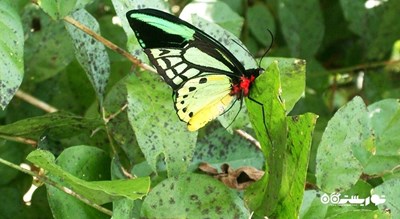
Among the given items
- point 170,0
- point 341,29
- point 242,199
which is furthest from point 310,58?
point 242,199

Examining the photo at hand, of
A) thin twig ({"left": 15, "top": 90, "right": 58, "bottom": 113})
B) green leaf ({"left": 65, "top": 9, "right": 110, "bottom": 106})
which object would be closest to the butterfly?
green leaf ({"left": 65, "top": 9, "right": 110, "bottom": 106})

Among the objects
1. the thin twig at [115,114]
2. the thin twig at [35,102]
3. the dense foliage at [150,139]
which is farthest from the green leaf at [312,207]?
the thin twig at [35,102]

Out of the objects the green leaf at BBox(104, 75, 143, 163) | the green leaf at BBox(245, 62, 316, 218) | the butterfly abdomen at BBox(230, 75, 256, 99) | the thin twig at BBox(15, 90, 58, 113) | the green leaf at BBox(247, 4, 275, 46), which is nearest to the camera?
the green leaf at BBox(245, 62, 316, 218)

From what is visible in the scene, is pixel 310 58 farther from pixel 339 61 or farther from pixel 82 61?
pixel 82 61

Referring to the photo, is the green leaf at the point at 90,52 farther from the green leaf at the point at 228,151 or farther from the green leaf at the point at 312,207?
the green leaf at the point at 312,207

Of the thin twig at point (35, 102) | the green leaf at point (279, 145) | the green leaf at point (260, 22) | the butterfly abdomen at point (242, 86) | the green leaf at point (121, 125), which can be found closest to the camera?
the green leaf at point (279, 145)

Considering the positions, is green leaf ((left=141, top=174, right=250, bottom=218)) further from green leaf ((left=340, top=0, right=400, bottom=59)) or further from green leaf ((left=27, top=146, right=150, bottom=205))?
green leaf ((left=340, top=0, right=400, bottom=59))
